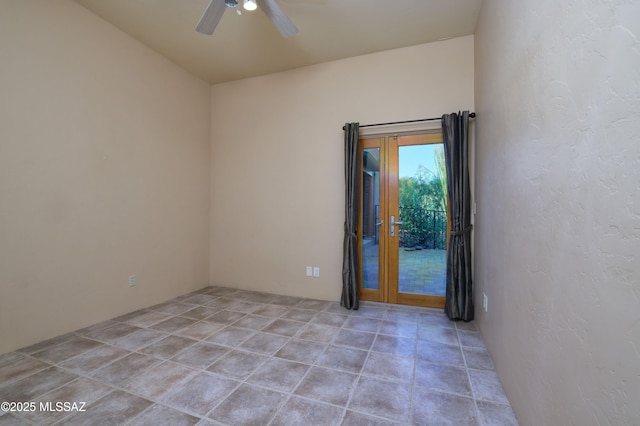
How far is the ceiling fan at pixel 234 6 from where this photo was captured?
219 cm

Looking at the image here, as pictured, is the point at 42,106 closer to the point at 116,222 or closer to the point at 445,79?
the point at 116,222

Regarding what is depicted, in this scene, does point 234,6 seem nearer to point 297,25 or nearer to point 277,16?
point 277,16

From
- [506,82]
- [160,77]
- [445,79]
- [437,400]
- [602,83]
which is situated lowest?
[437,400]

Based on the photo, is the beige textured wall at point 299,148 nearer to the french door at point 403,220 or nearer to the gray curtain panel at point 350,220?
the gray curtain panel at point 350,220

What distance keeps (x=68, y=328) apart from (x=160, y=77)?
10.3 ft

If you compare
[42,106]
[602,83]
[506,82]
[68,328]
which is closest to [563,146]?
[602,83]

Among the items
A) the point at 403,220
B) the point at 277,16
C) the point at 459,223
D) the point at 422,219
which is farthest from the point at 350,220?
the point at 277,16

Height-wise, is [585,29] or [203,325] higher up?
[585,29]

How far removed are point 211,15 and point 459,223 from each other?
3.14m

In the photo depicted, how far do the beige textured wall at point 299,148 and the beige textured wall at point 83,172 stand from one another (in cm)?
65

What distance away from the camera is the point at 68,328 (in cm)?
272

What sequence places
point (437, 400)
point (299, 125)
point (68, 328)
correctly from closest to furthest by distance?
point (437, 400), point (68, 328), point (299, 125)

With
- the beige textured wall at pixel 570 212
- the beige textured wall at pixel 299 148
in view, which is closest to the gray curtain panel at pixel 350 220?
the beige textured wall at pixel 299 148

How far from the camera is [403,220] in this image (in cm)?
348
